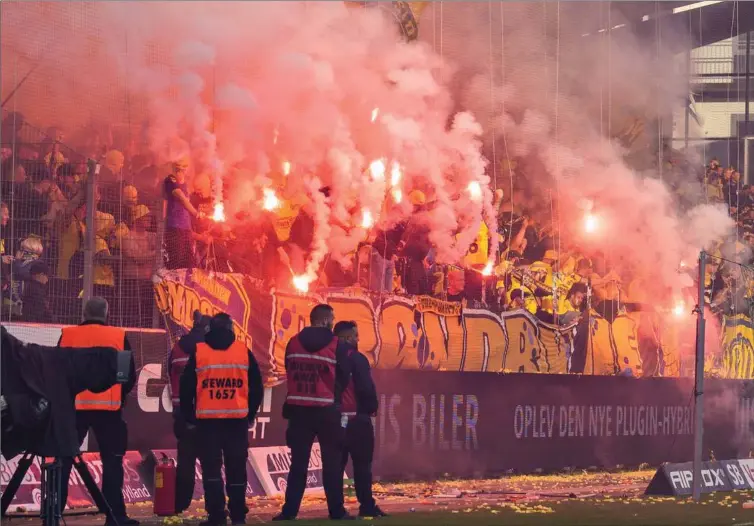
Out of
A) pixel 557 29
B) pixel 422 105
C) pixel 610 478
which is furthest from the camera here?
pixel 557 29

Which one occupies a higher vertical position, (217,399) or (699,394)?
(217,399)

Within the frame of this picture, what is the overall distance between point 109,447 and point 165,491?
5.13ft

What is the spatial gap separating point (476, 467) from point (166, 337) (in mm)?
7131

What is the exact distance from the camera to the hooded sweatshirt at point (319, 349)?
14867mm

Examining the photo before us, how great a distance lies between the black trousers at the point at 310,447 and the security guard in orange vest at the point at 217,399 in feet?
2.80

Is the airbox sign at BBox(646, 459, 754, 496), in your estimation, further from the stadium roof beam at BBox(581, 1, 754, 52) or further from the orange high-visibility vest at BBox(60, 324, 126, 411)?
the stadium roof beam at BBox(581, 1, 754, 52)

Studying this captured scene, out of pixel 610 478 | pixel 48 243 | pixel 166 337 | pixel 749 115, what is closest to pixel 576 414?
pixel 610 478

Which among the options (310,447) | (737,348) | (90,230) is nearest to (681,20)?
(737,348)

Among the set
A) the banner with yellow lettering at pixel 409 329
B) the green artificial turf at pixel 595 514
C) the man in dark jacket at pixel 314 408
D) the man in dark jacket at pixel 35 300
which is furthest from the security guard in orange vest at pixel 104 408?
the banner with yellow lettering at pixel 409 329

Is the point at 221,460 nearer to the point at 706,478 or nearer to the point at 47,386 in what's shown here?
the point at 47,386

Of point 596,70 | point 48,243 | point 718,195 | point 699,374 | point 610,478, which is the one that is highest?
point 596,70

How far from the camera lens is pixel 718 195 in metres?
36.9

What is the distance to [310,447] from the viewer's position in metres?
15.0

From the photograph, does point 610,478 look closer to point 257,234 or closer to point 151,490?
point 257,234
